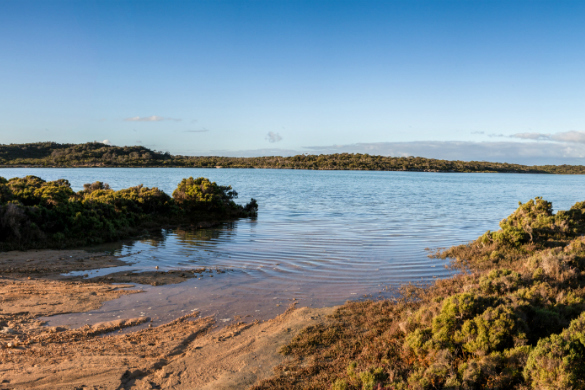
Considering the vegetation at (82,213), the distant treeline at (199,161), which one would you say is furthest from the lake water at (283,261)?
the distant treeline at (199,161)

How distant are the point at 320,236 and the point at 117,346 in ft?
39.9

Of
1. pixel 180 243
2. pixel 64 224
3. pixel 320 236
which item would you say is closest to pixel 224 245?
pixel 180 243

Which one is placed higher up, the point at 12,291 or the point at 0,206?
the point at 0,206

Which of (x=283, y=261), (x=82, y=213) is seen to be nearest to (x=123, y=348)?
(x=283, y=261)

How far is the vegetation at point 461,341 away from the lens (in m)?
4.80

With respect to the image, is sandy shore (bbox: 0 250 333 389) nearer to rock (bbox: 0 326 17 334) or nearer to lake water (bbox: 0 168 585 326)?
rock (bbox: 0 326 17 334)

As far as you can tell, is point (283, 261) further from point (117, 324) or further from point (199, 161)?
point (199, 161)

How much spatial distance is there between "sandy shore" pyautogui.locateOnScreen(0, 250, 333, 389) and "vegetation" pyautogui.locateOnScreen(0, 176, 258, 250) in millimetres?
5693

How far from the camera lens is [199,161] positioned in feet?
505

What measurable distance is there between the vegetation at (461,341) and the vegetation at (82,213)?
1175cm

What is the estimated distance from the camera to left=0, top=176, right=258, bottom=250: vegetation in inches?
542

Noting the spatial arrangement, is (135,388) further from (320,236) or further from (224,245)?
(320,236)

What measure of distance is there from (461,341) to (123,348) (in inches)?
204

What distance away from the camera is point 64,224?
49.4 ft
